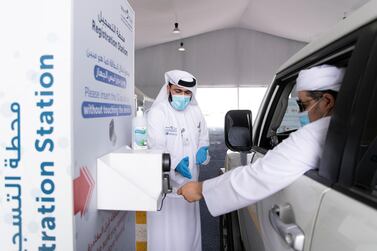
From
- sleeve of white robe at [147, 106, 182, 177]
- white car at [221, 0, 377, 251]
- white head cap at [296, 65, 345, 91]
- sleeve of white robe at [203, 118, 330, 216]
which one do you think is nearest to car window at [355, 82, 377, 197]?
white car at [221, 0, 377, 251]

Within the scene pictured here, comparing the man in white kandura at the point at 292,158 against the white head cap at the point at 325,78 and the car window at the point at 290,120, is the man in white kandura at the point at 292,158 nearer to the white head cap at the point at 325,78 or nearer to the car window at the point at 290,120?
the white head cap at the point at 325,78

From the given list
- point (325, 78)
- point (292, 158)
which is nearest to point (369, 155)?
point (292, 158)

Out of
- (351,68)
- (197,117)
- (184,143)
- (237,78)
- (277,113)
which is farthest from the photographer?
(237,78)

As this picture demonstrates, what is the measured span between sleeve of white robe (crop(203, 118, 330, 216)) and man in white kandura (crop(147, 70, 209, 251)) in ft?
3.86

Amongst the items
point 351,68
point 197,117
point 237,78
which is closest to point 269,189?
point 351,68

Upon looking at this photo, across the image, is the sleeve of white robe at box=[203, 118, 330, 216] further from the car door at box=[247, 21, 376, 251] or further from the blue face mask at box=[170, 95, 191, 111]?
the blue face mask at box=[170, 95, 191, 111]

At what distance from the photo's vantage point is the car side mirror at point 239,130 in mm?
1736

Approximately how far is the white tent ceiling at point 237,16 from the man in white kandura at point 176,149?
19.4 feet

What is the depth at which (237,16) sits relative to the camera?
11.9 m

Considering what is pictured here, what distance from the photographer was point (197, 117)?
264 centimetres

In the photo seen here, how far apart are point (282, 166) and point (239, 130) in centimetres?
71

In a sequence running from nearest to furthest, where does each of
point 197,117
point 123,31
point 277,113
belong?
point 123,31 < point 277,113 < point 197,117

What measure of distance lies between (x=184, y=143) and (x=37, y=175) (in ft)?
5.10

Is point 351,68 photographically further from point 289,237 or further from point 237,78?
point 237,78
